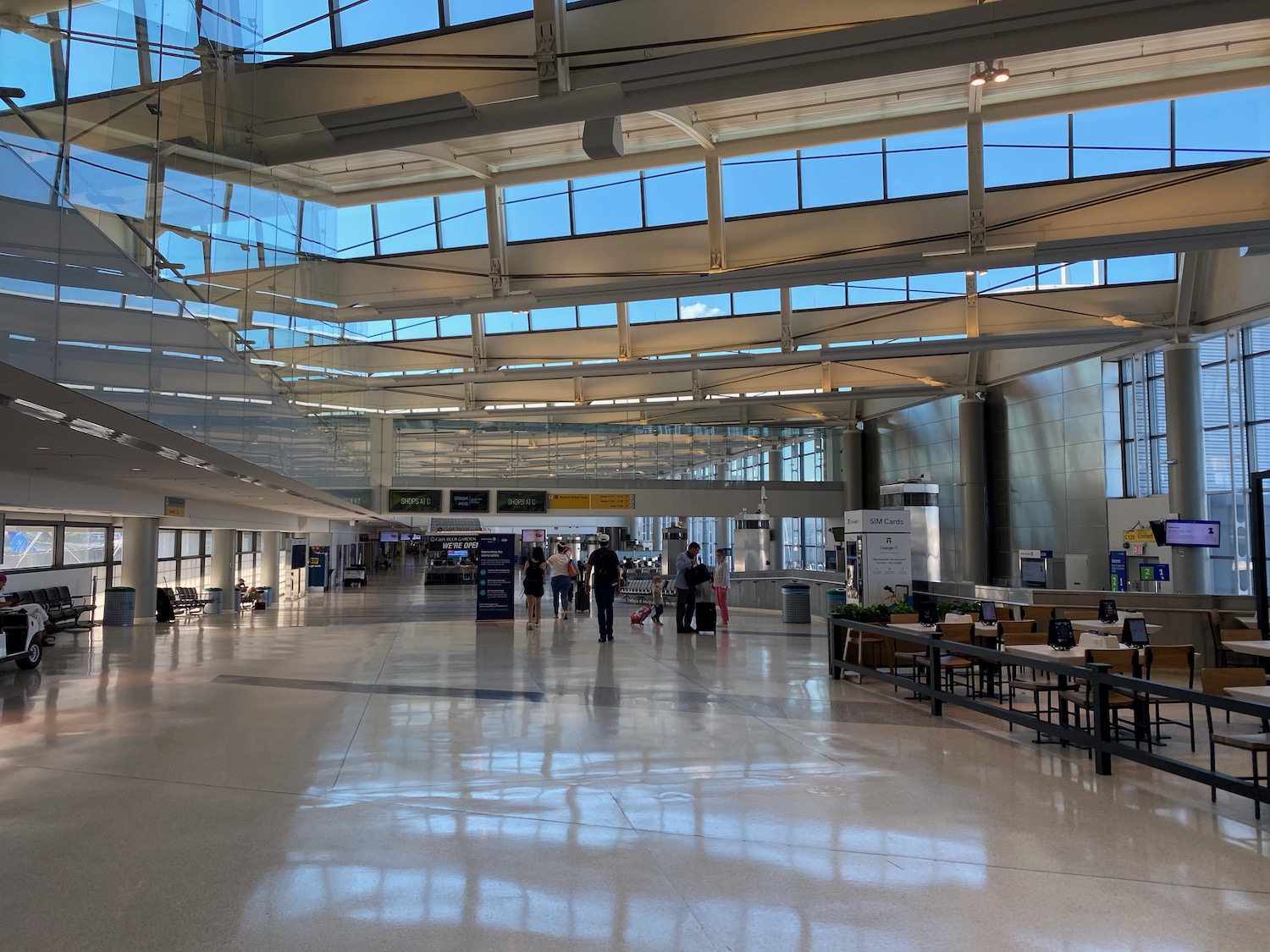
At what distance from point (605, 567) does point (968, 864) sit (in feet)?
40.4

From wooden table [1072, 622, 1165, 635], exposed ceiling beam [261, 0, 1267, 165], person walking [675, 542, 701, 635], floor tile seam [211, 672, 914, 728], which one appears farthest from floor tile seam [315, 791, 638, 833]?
person walking [675, 542, 701, 635]

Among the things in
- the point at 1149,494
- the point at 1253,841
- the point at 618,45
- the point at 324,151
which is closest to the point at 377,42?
the point at 324,151

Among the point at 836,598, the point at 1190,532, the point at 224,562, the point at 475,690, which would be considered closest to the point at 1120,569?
the point at 1190,532

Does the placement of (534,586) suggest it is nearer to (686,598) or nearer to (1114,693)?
(686,598)

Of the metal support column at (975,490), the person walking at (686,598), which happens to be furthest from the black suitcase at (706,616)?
the metal support column at (975,490)

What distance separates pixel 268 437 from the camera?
10492mm

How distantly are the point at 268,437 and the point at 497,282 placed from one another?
8.84 meters

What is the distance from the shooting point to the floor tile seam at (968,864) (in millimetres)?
4586

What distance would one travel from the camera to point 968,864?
4855 millimetres

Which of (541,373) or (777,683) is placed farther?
(541,373)

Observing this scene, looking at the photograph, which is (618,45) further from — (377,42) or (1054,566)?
(1054,566)

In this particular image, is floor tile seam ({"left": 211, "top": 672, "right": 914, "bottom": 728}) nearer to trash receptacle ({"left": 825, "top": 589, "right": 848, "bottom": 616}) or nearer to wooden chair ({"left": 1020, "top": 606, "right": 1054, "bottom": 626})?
wooden chair ({"left": 1020, "top": 606, "right": 1054, "bottom": 626})

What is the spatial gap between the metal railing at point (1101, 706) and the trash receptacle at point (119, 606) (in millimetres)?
16766

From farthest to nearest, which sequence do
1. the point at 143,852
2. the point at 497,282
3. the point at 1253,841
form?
the point at 497,282, the point at 1253,841, the point at 143,852
